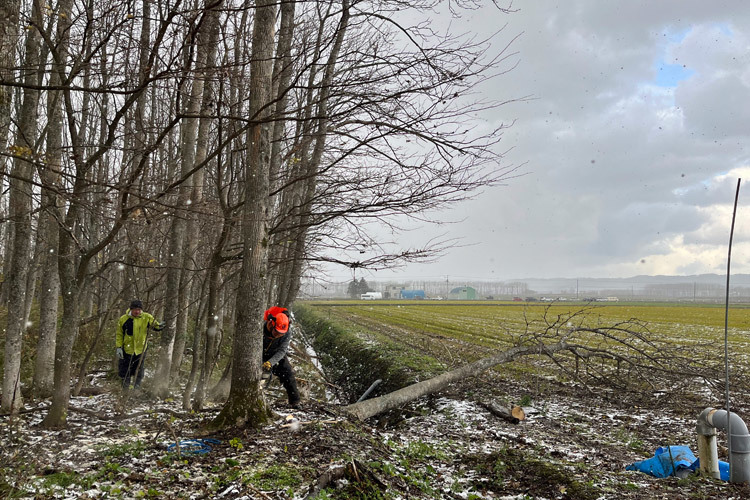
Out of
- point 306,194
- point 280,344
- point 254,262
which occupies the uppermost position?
point 306,194

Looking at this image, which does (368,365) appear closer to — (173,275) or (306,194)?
(306,194)

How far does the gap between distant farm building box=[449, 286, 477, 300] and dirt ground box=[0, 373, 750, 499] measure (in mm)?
146659

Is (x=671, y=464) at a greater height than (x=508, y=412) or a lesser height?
greater

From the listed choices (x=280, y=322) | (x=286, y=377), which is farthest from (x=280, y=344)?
(x=286, y=377)

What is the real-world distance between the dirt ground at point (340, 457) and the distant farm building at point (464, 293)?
146659 mm

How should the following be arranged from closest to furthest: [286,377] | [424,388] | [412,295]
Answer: [286,377] → [424,388] → [412,295]

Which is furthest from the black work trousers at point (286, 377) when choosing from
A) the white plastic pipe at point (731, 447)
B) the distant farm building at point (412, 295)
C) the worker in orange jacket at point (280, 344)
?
the distant farm building at point (412, 295)

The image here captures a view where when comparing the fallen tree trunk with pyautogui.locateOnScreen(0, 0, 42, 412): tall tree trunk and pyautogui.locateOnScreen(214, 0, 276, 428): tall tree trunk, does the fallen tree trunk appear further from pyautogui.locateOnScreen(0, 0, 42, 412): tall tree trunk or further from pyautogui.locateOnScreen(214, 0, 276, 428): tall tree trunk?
pyautogui.locateOnScreen(0, 0, 42, 412): tall tree trunk

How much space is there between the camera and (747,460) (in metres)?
4.83

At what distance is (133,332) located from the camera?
8.65m

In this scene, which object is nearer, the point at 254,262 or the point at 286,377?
the point at 254,262

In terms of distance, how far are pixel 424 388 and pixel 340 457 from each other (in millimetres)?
4351

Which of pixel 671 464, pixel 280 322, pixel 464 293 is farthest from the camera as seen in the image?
pixel 464 293

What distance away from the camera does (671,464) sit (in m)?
5.27
